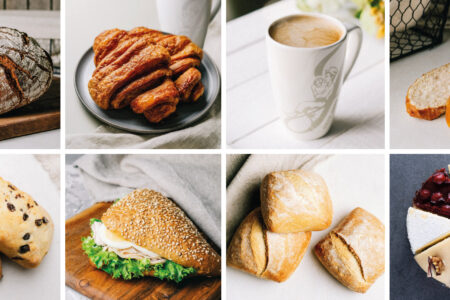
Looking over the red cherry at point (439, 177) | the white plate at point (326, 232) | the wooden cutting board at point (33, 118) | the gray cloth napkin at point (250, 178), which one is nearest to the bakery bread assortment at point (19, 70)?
the wooden cutting board at point (33, 118)

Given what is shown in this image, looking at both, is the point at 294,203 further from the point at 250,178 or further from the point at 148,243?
the point at 148,243

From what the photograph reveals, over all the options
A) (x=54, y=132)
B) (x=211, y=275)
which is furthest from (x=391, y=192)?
(x=54, y=132)

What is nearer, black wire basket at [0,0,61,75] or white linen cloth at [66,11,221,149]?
white linen cloth at [66,11,221,149]

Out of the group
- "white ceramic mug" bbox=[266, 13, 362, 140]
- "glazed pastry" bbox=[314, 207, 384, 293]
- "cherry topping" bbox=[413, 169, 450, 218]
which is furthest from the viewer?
"cherry topping" bbox=[413, 169, 450, 218]

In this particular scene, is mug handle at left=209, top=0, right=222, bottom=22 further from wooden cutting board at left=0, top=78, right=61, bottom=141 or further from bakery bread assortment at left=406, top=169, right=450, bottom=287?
bakery bread assortment at left=406, top=169, right=450, bottom=287

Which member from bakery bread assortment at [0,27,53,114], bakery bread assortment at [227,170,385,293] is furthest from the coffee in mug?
bakery bread assortment at [0,27,53,114]

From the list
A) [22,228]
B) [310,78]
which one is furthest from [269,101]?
[22,228]

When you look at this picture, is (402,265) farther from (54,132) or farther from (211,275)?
(54,132)
